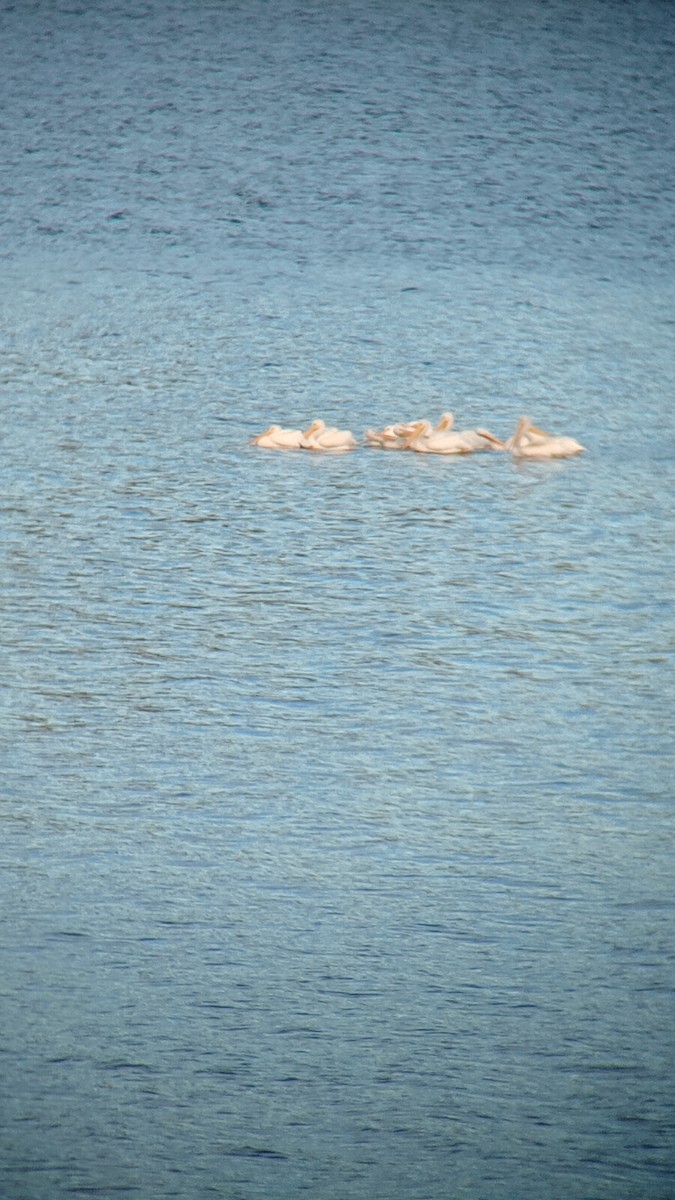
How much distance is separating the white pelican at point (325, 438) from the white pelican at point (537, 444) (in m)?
0.76

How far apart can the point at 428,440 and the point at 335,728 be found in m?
3.36

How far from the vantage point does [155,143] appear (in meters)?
15.5

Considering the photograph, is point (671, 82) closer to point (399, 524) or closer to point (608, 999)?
point (399, 524)

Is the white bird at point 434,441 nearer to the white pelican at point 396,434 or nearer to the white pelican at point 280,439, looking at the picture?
the white pelican at point 396,434

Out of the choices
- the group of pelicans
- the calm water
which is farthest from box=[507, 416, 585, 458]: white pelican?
the calm water

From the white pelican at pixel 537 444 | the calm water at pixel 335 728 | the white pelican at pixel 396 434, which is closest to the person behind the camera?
the calm water at pixel 335 728

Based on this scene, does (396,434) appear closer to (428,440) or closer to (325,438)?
(428,440)

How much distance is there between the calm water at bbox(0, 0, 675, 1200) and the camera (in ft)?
10.0

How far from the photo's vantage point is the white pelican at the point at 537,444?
779 centimetres

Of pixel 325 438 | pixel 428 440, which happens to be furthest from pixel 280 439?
pixel 428 440

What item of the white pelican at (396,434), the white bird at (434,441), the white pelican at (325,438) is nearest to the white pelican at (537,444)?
the white bird at (434,441)

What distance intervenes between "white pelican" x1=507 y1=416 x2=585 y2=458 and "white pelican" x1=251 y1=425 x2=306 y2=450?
98 centimetres

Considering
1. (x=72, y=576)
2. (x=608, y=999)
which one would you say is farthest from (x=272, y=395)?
(x=608, y=999)

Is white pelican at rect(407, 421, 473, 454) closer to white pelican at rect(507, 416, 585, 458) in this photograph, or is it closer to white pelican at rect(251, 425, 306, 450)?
white pelican at rect(507, 416, 585, 458)
